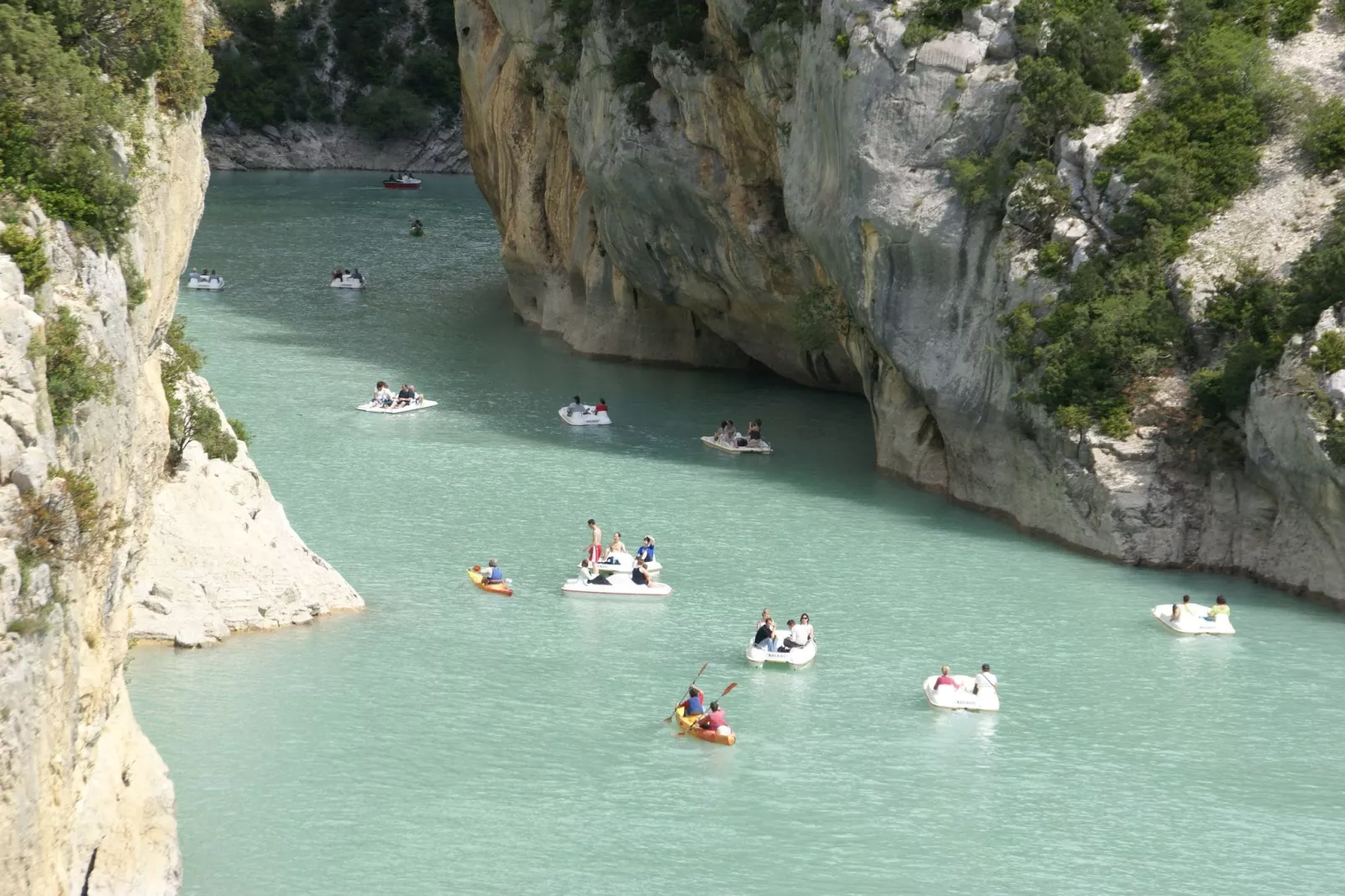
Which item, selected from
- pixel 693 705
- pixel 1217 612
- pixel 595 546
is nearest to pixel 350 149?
pixel 595 546

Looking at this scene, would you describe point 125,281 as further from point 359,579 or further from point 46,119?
point 359,579

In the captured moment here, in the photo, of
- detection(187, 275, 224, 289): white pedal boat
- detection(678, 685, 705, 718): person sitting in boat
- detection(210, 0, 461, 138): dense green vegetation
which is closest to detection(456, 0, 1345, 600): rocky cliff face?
detection(678, 685, 705, 718): person sitting in boat

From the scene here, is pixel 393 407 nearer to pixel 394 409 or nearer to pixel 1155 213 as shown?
pixel 394 409

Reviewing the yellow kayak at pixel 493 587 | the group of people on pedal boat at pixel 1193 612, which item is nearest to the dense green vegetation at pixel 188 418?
the yellow kayak at pixel 493 587

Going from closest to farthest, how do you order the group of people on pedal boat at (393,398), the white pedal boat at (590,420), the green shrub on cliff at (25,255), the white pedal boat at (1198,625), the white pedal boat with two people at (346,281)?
the green shrub on cliff at (25,255)
the white pedal boat at (1198,625)
the white pedal boat at (590,420)
the group of people on pedal boat at (393,398)
the white pedal boat with two people at (346,281)

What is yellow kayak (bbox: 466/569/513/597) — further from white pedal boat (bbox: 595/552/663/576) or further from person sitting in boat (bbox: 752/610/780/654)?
person sitting in boat (bbox: 752/610/780/654)

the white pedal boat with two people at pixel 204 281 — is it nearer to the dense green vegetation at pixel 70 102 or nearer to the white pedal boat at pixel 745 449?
the white pedal boat at pixel 745 449
